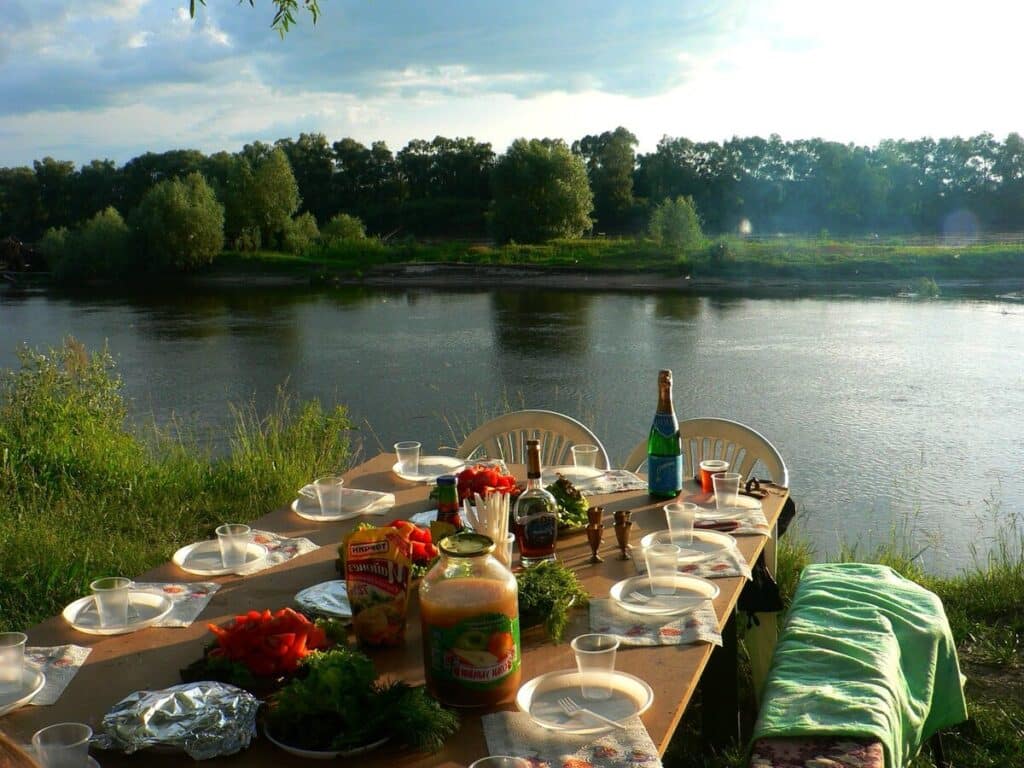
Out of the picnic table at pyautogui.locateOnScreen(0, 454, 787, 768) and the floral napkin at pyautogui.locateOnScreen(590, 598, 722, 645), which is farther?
the floral napkin at pyautogui.locateOnScreen(590, 598, 722, 645)

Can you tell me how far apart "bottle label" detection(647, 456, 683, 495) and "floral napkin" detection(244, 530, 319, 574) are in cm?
105

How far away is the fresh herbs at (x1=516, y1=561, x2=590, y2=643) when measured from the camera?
186cm

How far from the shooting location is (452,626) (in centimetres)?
150

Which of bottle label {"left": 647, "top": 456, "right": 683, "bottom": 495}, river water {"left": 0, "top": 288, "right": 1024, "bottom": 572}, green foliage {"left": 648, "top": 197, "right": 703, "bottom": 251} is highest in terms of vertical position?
green foliage {"left": 648, "top": 197, "right": 703, "bottom": 251}

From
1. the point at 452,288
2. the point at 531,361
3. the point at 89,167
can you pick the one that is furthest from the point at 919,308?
the point at 89,167

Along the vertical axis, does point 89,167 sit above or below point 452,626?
above

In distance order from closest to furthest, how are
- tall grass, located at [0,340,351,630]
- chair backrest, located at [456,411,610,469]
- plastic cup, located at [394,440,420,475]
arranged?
1. plastic cup, located at [394,440,420,475]
2. chair backrest, located at [456,411,610,469]
3. tall grass, located at [0,340,351,630]

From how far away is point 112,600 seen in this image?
6.25 ft

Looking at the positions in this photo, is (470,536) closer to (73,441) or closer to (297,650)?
(297,650)

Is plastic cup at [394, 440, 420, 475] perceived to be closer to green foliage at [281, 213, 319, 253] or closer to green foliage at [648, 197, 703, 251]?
green foliage at [648, 197, 703, 251]

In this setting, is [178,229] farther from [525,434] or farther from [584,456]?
[584,456]

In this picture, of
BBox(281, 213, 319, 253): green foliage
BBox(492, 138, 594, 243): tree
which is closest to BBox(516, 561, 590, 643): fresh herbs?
BBox(281, 213, 319, 253): green foliage

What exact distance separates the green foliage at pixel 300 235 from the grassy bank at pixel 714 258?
1423 mm

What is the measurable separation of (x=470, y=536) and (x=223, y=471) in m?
4.51
